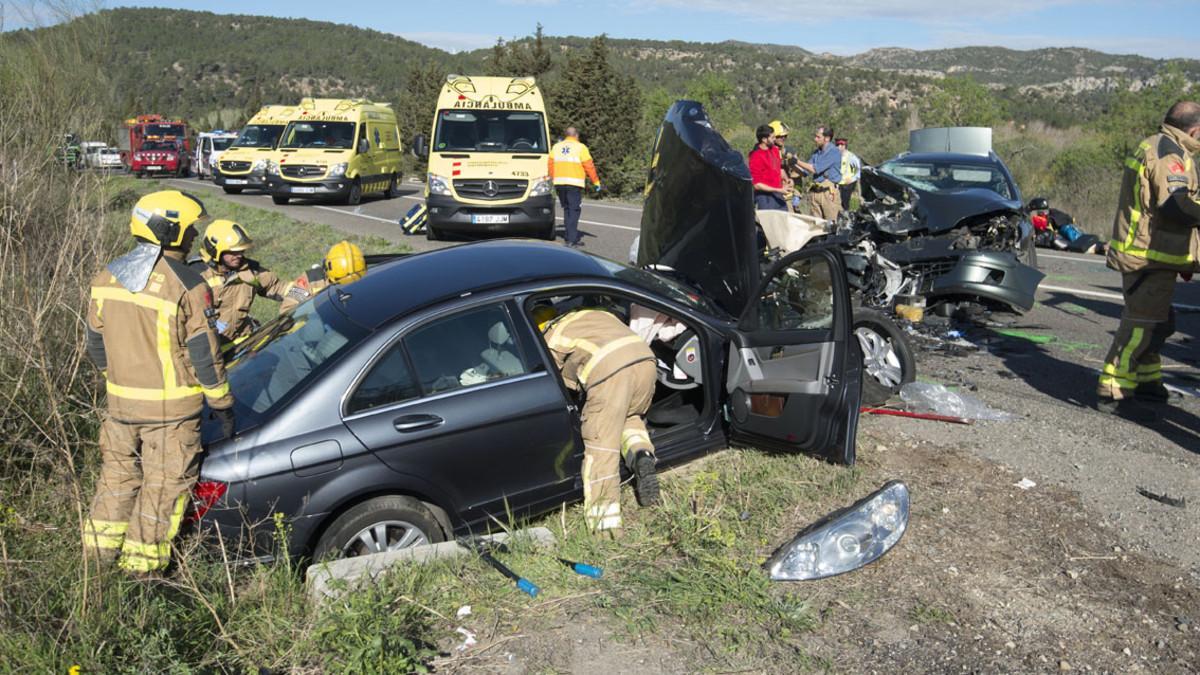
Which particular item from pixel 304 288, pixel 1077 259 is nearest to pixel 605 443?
pixel 304 288

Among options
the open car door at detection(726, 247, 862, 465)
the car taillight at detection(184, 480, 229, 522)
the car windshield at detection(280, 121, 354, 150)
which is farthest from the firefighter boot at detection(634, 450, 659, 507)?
the car windshield at detection(280, 121, 354, 150)

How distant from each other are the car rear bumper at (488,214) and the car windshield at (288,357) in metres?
9.15

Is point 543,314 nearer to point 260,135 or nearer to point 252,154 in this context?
point 252,154

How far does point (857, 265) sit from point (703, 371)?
3.63 meters

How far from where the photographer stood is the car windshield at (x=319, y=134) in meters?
21.7

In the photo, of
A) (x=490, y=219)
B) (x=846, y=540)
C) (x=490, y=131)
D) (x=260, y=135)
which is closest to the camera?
(x=846, y=540)

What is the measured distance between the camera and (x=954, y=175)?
1002 cm

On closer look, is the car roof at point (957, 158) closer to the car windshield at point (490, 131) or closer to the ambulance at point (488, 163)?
the ambulance at point (488, 163)

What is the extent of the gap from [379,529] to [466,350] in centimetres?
89

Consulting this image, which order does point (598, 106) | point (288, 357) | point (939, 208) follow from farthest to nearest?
point (598, 106) < point (939, 208) < point (288, 357)

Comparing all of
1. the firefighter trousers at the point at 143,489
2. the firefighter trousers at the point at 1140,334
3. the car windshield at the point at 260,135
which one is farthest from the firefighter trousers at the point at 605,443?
the car windshield at the point at 260,135

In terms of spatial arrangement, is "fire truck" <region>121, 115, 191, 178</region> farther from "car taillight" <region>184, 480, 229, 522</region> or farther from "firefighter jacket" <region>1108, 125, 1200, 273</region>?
"firefighter jacket" <region>1108, 125, 1200, 273</region>

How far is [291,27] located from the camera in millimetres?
141750

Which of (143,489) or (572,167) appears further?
(572,167)
